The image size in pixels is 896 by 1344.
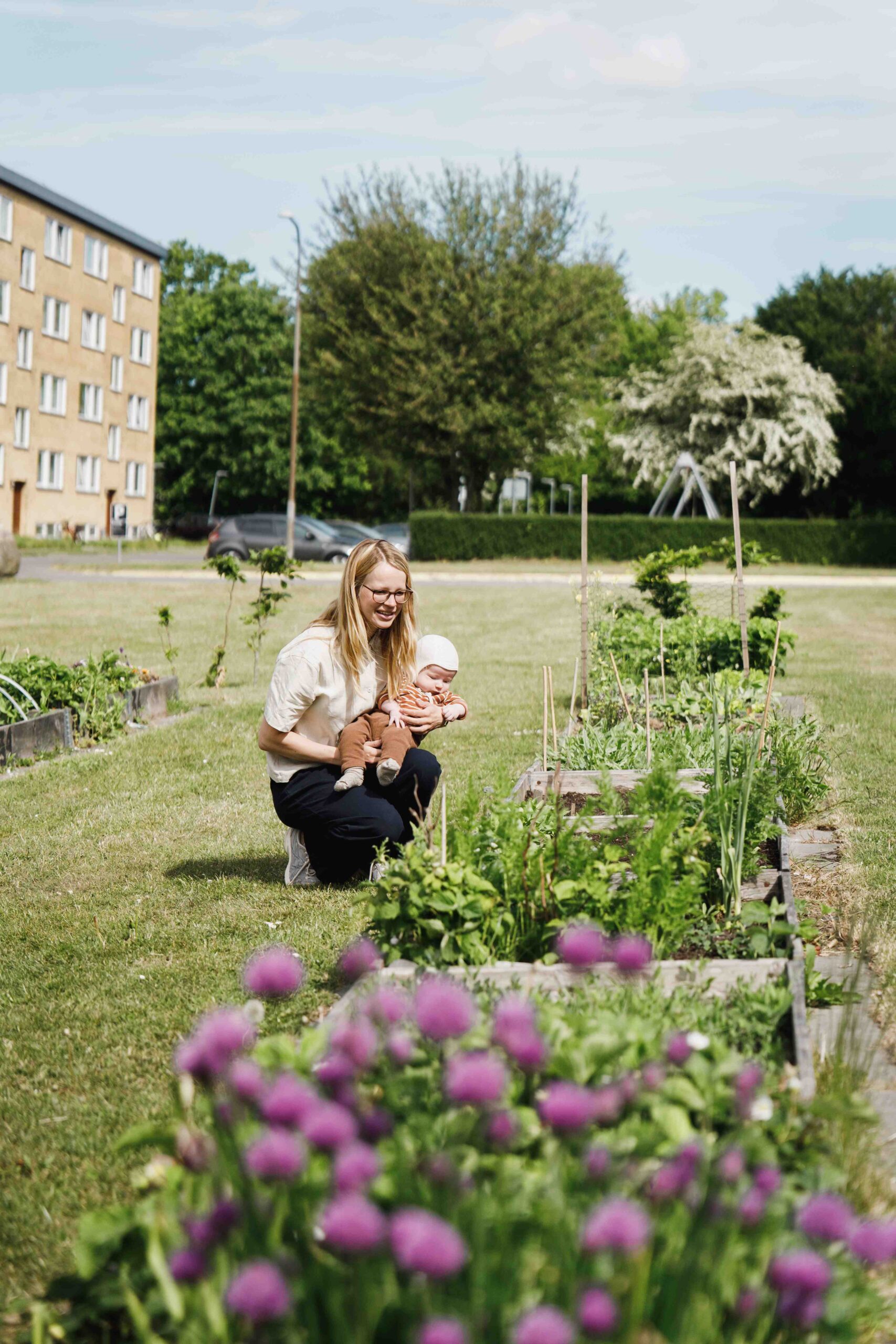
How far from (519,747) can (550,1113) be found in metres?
7.11

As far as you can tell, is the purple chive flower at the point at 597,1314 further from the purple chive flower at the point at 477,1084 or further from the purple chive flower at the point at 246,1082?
the purple chive flower at the point at 246,1082

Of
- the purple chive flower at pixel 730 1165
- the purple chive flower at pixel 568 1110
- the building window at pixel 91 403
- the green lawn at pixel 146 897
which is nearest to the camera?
the purple chive flower at pixel 568 1110

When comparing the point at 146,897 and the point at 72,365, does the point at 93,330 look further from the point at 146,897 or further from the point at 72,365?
the point at 146,897

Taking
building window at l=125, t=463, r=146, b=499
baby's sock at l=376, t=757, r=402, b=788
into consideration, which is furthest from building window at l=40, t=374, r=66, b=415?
baby's sock at l=376, t=757, r=402, b=788

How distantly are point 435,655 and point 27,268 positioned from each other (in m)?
42.5

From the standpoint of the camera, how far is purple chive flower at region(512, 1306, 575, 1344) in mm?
1196

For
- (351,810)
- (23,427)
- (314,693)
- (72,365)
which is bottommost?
(351,810)

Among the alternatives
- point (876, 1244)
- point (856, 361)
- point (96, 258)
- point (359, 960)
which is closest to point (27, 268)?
point (96, 258)

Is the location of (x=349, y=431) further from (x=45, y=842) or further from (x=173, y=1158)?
(x=173, y=1158)

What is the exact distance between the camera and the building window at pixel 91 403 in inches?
1886

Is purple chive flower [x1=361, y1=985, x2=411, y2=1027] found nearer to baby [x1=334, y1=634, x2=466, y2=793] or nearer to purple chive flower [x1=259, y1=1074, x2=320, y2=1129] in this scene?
purple chive flower [x1=259, y1=1074, x2=320, y2=1129]

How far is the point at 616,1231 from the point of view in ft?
4.33

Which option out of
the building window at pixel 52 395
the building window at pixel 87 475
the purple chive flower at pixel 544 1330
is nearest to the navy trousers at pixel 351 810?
the purple chive flower at pixel 544 1330

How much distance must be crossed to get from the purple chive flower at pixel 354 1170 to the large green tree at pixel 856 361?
1874 inches
